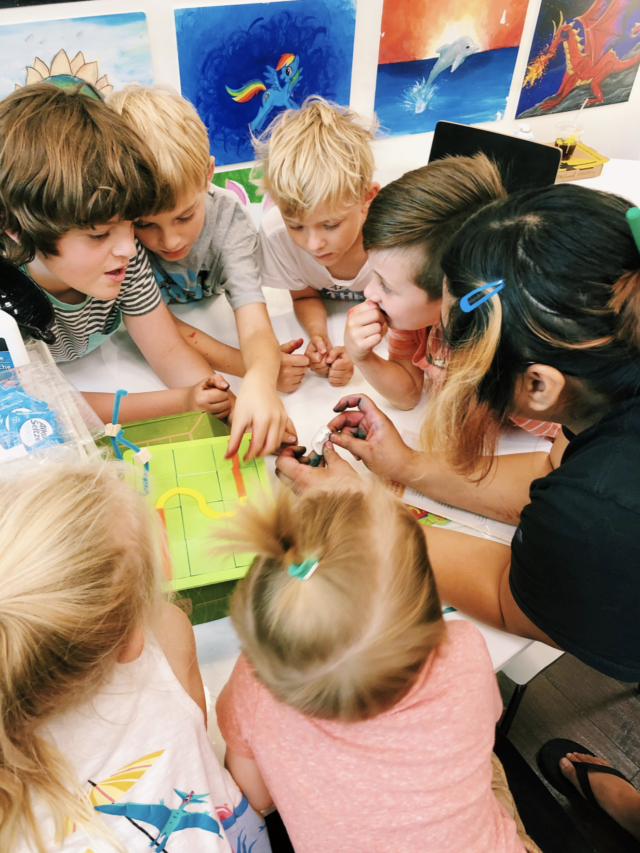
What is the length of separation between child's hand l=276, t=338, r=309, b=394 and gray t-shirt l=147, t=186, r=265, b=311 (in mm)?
154

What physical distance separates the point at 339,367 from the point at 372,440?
0.66 feet

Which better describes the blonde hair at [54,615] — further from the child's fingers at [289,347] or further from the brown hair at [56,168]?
the child's fingers at [289,347]

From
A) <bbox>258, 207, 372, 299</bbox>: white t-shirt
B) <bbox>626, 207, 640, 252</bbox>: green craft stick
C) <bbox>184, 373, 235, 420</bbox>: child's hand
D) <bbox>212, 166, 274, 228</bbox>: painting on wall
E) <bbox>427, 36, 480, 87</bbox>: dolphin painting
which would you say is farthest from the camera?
<bbox>427, 36, 480, 87</bbox>: dolphin painting

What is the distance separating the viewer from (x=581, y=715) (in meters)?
1.16

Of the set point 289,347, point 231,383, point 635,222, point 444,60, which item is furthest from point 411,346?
point 444,60

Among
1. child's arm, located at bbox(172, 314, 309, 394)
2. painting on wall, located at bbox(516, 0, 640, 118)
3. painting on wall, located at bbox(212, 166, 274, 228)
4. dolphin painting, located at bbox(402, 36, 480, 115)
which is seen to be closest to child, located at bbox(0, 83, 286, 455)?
child's arm, located at bbox(172, 314, 309, 394)

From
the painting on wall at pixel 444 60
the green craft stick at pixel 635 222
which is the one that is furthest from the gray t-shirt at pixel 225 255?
the green craft stick at pixel 635 222

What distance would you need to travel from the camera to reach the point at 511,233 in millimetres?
572

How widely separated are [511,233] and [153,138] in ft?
1.82

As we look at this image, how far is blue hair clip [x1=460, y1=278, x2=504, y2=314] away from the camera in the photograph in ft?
1.85

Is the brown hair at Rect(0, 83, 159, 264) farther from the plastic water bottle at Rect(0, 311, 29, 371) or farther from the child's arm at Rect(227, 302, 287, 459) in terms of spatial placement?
the child's arm at Rect(227, 302, 287, 459)

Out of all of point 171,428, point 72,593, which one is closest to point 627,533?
point 72,593

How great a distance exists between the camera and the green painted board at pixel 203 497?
0.64 m

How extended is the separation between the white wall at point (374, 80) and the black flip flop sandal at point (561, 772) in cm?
139
